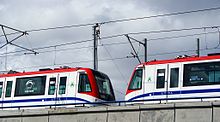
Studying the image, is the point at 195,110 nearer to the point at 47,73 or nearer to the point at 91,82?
the point at 91,82

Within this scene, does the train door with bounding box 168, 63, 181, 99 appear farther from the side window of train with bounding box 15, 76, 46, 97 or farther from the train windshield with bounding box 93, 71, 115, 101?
the side window of train with bounding box 15, 76, 46, 97

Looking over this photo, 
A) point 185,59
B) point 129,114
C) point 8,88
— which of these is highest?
point 185,59

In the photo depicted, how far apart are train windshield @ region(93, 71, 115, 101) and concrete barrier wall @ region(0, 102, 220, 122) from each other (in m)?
4.41

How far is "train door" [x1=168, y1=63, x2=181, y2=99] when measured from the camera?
20413mm

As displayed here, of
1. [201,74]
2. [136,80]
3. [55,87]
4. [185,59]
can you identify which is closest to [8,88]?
[55,87]

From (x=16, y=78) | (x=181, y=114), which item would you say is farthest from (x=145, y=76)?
(x=16, y=78)

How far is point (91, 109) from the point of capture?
18266 mm

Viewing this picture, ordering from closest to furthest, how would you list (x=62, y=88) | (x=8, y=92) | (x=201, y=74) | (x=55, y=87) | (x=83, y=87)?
1. (x=201, y=74)
2. (x=83, y=87)
3. (x=62, y=88)
4. (x=55, y=87)
5. (x=8, y=92)

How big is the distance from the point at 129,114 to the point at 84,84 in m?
5.83

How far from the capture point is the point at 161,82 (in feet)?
68.9

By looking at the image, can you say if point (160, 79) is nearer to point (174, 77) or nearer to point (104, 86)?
point (174, 77)

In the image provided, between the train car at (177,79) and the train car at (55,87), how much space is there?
81.1 inches

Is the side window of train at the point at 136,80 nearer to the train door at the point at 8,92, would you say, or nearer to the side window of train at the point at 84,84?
the side window of train at the point at 84,84

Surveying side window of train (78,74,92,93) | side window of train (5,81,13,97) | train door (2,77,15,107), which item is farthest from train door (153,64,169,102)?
side window of train (5,81,13,97)
